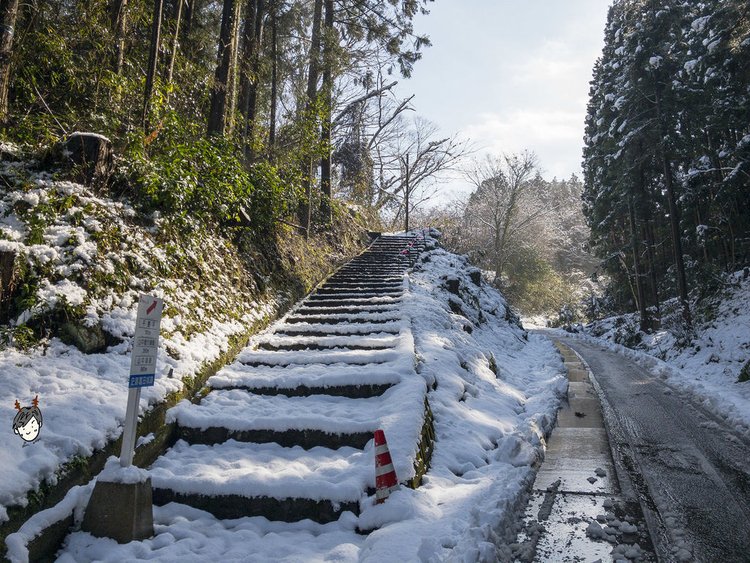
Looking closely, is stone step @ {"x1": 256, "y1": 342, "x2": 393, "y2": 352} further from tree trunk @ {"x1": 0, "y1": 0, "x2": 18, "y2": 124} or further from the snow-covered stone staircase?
tree trunk @ {"x1": 0, "y1": 0, "x2": 18, "y2": 124}

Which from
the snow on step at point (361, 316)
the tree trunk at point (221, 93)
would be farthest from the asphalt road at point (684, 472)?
the tree trunk at point (221, 93)

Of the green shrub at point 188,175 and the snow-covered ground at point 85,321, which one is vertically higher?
the green shrub at point 188,175

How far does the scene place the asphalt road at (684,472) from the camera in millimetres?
3413

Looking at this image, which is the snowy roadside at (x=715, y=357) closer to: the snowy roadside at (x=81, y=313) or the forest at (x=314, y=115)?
the forest at (x=314, y=115)

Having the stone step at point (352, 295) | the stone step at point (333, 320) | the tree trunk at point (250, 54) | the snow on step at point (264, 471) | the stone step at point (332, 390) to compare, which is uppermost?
the tree trunk at point (250, 54)

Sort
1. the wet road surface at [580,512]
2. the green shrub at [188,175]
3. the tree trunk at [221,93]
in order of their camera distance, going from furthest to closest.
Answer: the tree trunk at [221,93] < the green shrub at [188,175] < the wet road surface at [580,512]

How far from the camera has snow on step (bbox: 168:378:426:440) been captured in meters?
4.60

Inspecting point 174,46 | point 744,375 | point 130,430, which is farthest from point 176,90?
point 744,375

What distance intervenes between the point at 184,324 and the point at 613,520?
513 centimetres

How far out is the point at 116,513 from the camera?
3180 mm

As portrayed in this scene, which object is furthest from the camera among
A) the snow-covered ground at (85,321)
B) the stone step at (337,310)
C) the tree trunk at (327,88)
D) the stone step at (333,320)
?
the tree trunk at (327,88)

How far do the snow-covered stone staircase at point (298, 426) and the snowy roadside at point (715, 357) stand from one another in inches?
200

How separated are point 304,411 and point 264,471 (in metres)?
1.10

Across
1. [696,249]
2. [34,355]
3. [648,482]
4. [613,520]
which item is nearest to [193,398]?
[34,355]
